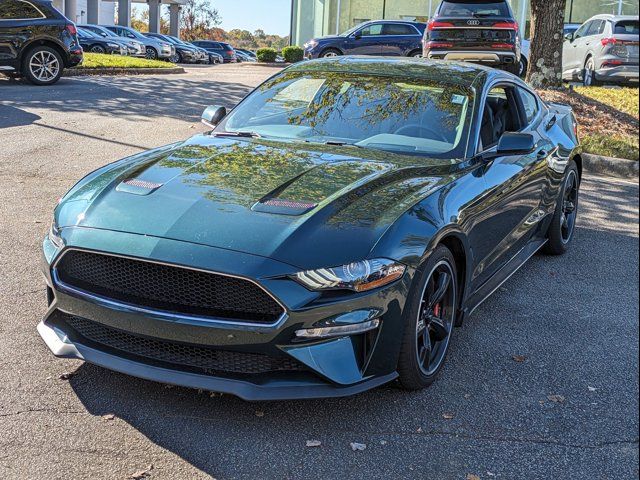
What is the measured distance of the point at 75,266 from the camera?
375 cm

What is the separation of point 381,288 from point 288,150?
1.50 meters

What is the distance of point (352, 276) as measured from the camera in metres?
3.43

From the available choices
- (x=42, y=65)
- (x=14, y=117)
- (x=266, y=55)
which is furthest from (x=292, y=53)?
(x=14, y=117)

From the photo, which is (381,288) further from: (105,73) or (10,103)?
(105,73)

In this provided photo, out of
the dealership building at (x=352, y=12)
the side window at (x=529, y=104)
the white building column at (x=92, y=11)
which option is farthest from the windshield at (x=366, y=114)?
the white building column at (x=92, y=11)

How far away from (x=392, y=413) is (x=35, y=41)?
1423cm

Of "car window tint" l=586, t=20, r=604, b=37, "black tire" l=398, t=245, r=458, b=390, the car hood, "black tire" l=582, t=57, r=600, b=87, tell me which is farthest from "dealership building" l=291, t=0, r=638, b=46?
"black tire" l=398, t=245, r=458, b=390

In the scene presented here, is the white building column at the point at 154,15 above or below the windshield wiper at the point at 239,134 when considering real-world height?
above

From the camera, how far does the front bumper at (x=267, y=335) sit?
3357 mm

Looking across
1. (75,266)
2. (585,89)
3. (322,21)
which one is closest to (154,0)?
(322,21)

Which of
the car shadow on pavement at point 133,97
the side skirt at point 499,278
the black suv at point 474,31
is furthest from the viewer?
the black suv at point 474,31

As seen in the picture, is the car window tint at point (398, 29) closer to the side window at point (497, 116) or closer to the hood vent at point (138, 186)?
the side window at point (497, 116)

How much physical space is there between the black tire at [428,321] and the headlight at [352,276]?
23cm

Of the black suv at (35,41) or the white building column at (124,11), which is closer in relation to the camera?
the black suv at (35,41)
